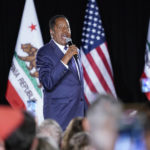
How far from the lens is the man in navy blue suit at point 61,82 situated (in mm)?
3621

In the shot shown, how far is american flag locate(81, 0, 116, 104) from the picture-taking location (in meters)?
5.95

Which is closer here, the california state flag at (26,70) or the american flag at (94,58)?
the california state flag at (26,70)

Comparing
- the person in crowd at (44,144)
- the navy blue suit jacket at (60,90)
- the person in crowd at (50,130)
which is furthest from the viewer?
the navy blue suit jacket at (60,90)

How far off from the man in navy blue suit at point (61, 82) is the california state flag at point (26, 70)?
1696 millimetres

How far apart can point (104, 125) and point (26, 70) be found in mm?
4431

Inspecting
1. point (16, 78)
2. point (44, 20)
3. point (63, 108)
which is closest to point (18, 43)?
point (16, 78)

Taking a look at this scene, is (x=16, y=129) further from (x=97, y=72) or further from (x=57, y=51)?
(x=97, y=72)

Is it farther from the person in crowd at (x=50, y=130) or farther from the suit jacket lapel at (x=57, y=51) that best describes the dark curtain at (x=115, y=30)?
the person in crowd at (x=50, y=130)

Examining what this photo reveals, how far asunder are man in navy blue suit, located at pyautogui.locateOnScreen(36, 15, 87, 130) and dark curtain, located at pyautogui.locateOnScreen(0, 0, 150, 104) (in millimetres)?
2819

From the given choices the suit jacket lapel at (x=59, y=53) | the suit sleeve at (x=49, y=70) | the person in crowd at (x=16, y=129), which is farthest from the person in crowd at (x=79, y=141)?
the suit jacket lapel at (x=59, y=53)

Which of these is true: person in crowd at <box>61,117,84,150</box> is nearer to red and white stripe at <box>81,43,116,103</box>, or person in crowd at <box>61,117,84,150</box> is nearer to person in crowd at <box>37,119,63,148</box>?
person in crowd at <box>37,119,63,148</box>

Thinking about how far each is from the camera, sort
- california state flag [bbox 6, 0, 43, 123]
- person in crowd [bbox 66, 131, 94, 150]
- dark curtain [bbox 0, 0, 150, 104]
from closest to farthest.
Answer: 1. person in crowd [bbox 66, 131, 94, 150]
2. california state flag [bbox 6, 0, 43, 123]
3. dark curtain [bbox 0, 0, 150, 104]

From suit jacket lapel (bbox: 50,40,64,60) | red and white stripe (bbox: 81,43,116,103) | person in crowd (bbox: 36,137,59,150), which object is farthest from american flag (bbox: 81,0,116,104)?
person in crowd (bbox: 36,137,59,150)

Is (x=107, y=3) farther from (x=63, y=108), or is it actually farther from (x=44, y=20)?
(x=63, y=108)
